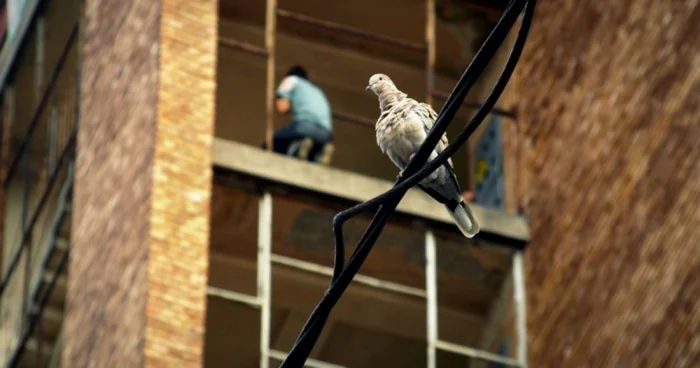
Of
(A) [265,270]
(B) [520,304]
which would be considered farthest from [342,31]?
(A) [265,270]

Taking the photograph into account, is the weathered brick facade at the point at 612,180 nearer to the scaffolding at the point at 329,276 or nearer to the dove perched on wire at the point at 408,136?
the scaffolding at the point at 329,276

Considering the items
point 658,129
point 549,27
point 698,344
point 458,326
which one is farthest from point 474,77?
point 458,326

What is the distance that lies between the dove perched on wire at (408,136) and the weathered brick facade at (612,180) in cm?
677

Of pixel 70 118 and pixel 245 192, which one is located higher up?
pixel 70 118

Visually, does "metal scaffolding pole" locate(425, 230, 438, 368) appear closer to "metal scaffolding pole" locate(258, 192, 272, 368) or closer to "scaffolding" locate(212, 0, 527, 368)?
"scaffolding" locate(212, 0, 527, 368)

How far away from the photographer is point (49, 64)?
2422cm

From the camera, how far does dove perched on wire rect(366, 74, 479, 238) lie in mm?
11516

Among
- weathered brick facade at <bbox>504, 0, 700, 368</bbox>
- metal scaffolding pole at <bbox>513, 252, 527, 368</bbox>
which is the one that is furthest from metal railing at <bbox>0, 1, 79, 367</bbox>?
weathered brick facade at <bbox>504, 0, 700, 368</bbox>

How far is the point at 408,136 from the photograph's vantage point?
38.3ft

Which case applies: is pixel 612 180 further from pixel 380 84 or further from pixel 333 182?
pixel 380 84

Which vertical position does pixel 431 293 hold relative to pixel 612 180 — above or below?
below

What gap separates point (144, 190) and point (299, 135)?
2.15m

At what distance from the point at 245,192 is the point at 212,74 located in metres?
1.30

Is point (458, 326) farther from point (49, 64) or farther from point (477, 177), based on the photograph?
point (49, 64)
